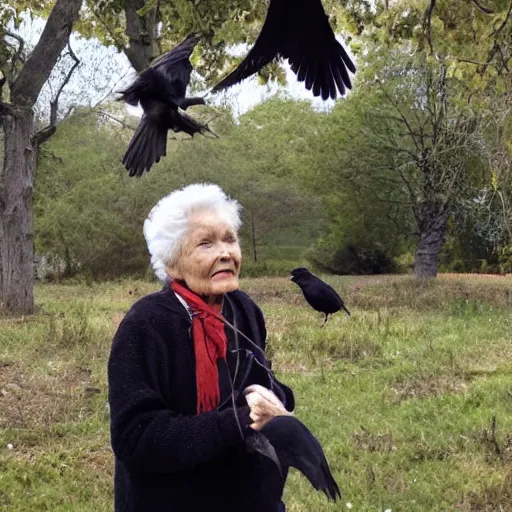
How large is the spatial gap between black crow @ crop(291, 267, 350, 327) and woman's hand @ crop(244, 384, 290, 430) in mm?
6047

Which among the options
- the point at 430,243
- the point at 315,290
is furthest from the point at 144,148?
the point at 430,243

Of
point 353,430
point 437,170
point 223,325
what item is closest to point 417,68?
point 437,170

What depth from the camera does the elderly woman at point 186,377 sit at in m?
1.77

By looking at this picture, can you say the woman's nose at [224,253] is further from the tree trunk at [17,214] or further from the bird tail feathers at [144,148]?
the tree trunk at [17,214]

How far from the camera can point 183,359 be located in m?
1.87

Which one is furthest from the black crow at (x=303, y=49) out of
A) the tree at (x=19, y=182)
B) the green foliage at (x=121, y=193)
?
the green foliage at (x=121, y=193)

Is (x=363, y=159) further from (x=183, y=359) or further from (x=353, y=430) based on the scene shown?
(x=183, y=359)

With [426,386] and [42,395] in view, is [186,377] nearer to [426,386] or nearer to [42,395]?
[42,395]

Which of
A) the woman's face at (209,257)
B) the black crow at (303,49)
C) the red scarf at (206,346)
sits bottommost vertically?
the red scarf at (206,346)

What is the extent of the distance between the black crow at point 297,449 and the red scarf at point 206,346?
27cm

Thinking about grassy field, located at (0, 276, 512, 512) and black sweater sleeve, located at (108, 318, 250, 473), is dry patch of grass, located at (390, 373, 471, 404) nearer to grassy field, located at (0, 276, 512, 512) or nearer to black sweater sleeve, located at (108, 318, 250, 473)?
grassy field, located at (0, 276, 512, 512)

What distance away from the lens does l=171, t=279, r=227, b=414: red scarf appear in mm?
1844

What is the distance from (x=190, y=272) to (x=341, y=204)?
20.5m

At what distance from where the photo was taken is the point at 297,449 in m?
1.44
